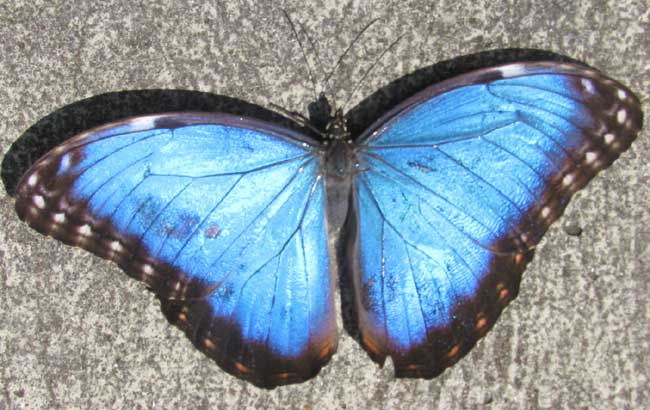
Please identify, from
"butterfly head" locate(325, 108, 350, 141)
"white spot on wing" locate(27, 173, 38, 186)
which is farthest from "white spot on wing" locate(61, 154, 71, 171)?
"butterfly head" locate(325, 108, 350, 141)

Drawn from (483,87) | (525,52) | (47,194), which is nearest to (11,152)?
(47,194)

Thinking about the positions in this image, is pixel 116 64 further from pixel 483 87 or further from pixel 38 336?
pixel 483 87

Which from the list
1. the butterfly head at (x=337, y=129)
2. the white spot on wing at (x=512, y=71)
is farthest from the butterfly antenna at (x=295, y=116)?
the white spot on wing at (x=512, y=71)

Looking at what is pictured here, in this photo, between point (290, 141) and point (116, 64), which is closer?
point (290, 141)

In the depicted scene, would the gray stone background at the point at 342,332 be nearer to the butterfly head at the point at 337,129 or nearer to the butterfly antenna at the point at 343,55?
the butterfly antenna at the point at 343,55

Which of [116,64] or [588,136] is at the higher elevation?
[116,64]

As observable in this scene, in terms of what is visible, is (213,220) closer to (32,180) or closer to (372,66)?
(32,180)

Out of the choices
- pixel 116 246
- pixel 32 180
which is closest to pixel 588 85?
pixel 116 246
